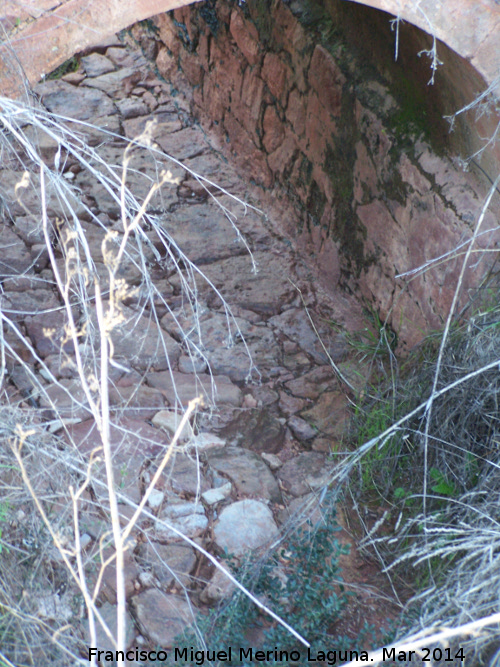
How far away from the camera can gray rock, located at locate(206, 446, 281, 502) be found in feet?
7.76

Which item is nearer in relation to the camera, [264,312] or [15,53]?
[15,53]

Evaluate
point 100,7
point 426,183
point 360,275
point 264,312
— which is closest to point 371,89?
point 426,183

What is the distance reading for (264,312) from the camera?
3295 millimetres

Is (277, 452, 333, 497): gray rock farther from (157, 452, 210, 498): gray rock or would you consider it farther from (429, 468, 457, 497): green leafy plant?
(429, 468, 457, 497): green leafy plant

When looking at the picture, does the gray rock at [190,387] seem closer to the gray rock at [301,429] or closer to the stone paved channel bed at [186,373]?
the stone paved channel bed at [186,373]

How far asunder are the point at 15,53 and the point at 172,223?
2.10 metres

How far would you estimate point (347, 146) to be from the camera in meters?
3.12

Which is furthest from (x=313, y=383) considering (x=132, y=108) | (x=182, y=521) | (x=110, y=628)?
(x=132, y=108)

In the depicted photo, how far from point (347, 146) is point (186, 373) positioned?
1.50 meters

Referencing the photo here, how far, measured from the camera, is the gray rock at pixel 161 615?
1.80 meters

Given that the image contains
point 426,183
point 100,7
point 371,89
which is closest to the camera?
point 100,7

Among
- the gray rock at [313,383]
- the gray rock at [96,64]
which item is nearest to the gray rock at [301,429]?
the gray rock at [313,383]

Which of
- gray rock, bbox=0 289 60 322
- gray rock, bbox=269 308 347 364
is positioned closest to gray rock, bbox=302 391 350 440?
gray rock, bbox=269 308 347 364

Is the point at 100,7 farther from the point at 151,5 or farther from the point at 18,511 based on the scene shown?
the point at 18,511
